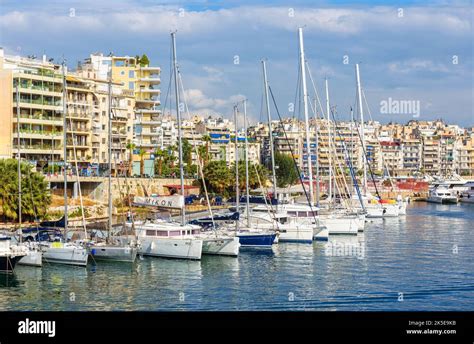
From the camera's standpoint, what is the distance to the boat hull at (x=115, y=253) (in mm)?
34969

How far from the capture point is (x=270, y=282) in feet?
98.8

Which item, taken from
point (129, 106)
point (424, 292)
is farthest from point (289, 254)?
point (129, 106)

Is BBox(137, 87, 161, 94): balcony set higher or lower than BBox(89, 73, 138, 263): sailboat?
higher

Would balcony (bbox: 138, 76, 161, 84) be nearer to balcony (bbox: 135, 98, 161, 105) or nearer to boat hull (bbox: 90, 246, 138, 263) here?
balcony (bbox: 135, 98, 161, 105)

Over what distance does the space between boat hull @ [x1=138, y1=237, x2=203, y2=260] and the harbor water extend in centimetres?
58

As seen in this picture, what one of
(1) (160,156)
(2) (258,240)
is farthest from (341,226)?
(1) (160,156)

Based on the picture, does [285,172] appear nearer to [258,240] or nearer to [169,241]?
[258,240]

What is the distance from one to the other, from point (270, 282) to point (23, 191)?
22742 mm

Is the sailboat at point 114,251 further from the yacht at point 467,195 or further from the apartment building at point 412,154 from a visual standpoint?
the apartment building at point 412,154

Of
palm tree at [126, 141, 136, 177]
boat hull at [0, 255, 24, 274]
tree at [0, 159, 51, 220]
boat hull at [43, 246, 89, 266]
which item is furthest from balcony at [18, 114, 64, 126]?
boat hull at [0, 255, 24, 274]

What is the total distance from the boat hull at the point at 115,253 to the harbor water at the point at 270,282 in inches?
23.7

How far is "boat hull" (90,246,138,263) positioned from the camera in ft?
115

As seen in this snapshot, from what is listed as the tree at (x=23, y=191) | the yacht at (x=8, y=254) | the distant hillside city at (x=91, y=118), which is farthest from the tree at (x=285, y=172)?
the yacht at (x=8, y=254)
